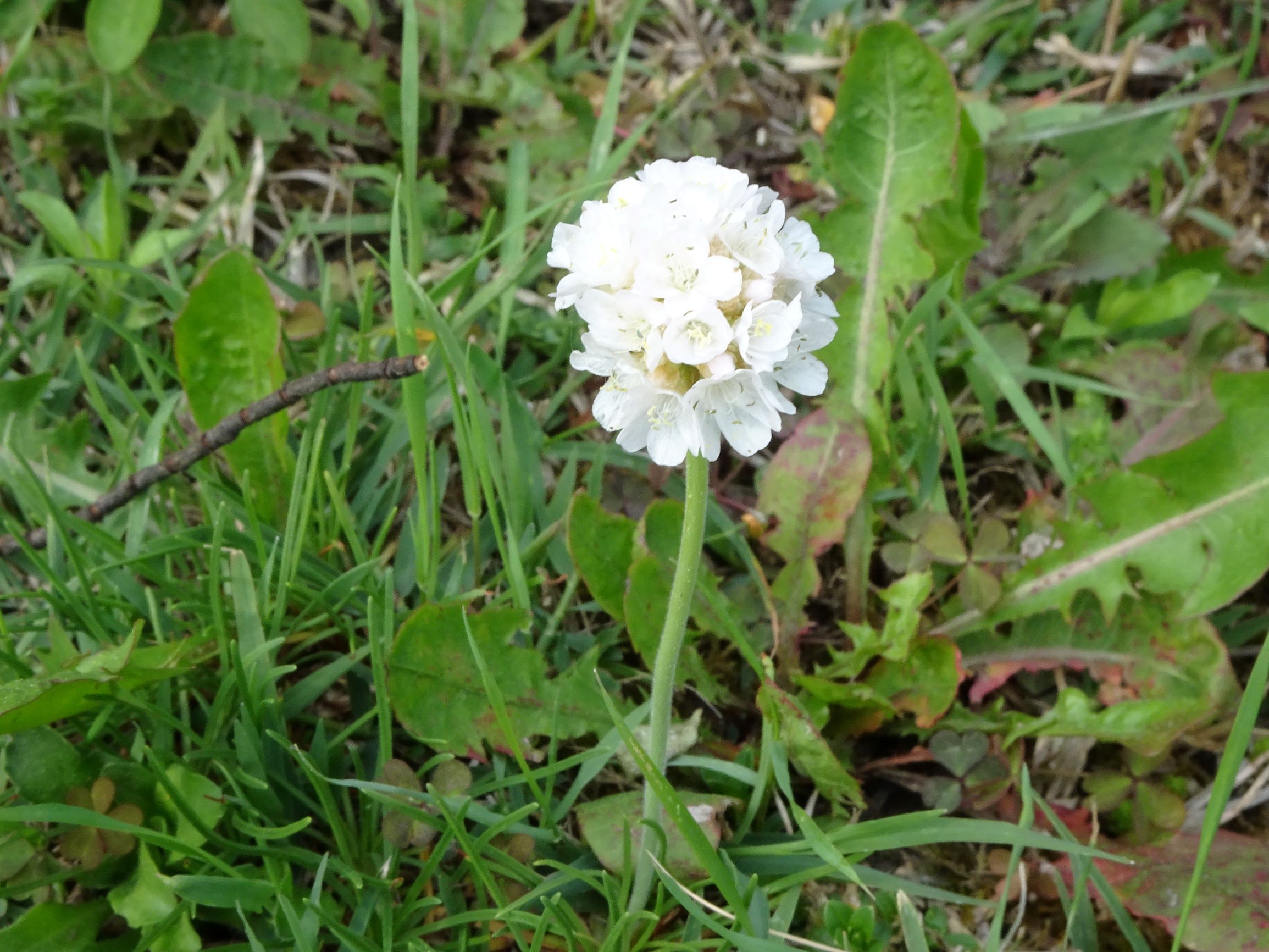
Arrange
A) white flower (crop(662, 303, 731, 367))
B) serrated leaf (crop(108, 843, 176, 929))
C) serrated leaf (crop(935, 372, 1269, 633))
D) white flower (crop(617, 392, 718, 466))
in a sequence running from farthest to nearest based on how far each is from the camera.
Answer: serrated leaf (crop(935, 372, 1269, 633)) → serrated leaf (crop(108, 843, 176, 929)) → white flower (crop(617, 392, 718, 466)) → white flower (crop(662, 303, 731, 367))

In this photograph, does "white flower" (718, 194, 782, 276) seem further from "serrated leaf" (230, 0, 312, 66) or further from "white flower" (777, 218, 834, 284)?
"serrated leaf" (230, 0, 312, 66)

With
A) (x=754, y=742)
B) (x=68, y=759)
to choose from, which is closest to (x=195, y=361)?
(x=68, y=759)

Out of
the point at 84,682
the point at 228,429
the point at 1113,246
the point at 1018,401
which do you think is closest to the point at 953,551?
the point at 1018,401

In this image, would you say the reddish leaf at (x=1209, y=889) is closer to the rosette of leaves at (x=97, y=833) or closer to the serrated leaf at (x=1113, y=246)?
the serrated leaf at (x=1113, y=246)

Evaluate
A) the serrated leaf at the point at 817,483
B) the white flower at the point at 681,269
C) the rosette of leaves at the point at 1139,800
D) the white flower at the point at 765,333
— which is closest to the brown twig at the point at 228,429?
the white flower at the point at 681,269

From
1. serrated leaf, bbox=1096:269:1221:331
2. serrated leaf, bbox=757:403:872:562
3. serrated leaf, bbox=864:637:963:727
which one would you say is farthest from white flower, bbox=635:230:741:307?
serrated leaf, bbox=1096:269:1221:331

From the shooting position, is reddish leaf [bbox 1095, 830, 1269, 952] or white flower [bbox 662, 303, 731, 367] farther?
reddish leaf [bbox 1095, 830, 1269, 952]

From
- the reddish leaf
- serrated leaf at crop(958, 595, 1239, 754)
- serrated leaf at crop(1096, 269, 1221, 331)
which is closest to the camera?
the reddish leaf
